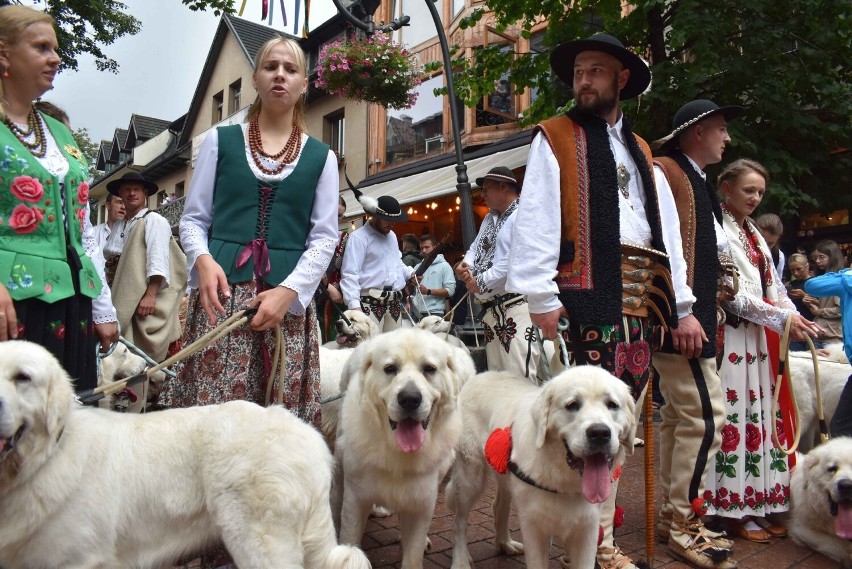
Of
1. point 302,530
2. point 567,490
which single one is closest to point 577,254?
point 567,490

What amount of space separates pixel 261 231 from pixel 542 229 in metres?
1.28

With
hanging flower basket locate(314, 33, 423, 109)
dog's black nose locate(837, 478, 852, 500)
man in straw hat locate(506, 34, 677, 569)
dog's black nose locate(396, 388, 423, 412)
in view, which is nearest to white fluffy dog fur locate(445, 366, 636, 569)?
man in straw hat locate(506, 34, 677, 569)

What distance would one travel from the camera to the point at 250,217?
253 centimetres

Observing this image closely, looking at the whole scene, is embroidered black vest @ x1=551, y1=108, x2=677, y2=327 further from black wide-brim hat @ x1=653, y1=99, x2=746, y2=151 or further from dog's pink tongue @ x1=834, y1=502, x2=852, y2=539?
dog's pink tongue @ x1=834, y1=502, x2=852, y2=539

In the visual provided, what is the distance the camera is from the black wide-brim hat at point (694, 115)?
12.2 feet

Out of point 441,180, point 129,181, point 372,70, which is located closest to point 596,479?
point 129,181

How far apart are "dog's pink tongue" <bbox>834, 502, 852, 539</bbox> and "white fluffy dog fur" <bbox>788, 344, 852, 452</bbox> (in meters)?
1.54

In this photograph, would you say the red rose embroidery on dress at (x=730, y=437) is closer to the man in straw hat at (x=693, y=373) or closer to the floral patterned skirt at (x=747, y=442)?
the floral patterned skirt at (x=747, y=442)

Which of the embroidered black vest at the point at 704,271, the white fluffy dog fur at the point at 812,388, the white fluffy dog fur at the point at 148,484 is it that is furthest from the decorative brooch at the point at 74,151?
the white fluffy dog fur at the point at 812,388

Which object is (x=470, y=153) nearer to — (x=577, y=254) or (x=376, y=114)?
(x=376, y=114)

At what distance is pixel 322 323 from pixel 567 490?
518 centimetres

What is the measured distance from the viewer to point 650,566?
310 cm

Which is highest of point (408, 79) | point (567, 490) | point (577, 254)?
point (408, 79)

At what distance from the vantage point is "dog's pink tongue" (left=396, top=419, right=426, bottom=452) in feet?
9.21
